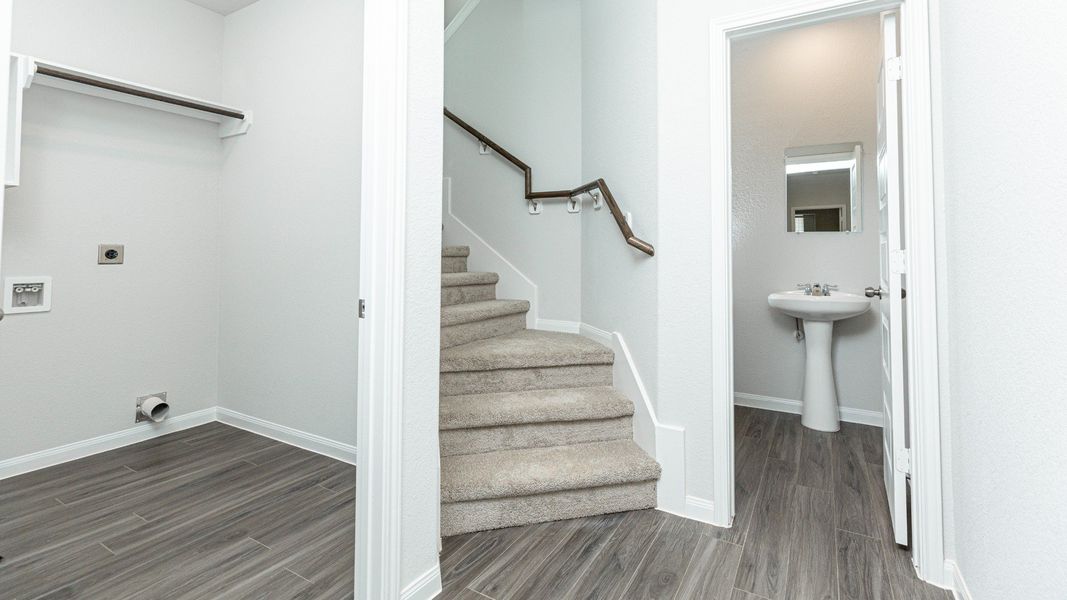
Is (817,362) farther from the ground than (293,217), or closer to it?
closer to it

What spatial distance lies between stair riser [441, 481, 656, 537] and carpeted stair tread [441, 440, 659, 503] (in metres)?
0.03

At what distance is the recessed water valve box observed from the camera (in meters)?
2.26

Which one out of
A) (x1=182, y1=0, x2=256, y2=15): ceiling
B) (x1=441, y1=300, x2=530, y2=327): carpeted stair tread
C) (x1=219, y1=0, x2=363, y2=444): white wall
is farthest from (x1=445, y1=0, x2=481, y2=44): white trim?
(x1=441, y1=300, x2=530, y2=327): carpeted stair tread

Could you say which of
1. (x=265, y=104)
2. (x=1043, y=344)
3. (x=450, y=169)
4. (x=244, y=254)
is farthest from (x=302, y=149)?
(x=1043, y=344)

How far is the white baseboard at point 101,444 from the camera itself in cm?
229

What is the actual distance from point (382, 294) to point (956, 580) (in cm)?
193

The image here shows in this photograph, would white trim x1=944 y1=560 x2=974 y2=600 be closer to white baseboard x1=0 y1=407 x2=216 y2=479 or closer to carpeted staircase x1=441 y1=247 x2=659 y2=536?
carpeted staircase x1=441 y1=247 x2=659 y2=536

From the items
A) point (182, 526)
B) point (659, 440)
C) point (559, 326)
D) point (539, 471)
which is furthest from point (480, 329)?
point (182, 526)

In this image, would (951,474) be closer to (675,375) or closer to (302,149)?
(675,375)

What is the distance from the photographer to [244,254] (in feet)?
9.66

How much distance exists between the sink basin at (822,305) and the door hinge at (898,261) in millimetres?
1146

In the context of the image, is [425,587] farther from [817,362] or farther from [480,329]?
[817,362]

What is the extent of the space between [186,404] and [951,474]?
369 cm

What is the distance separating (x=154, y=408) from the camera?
8.90 ft
